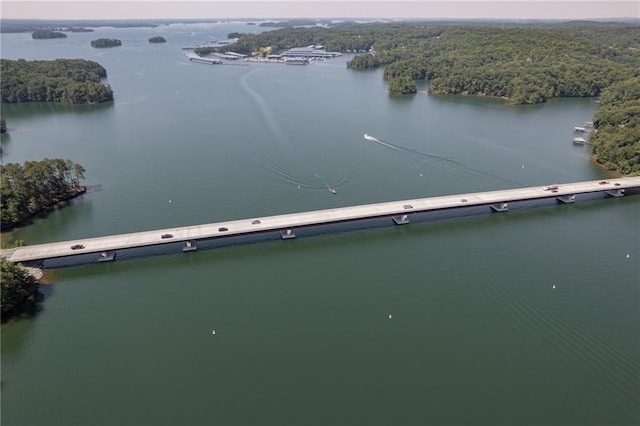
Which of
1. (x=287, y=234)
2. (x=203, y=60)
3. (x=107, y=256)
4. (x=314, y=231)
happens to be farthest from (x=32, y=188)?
(x=203, y=60)

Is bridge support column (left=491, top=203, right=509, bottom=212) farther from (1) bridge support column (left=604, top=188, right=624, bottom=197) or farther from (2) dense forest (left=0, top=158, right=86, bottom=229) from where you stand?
(2) dense forest (left=0, top=158, right=86, bottom=229)

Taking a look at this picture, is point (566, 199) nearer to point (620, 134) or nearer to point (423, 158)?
point (423, 158)

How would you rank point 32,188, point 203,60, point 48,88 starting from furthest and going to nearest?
point 203,60 < point 48,88 < point 32,188

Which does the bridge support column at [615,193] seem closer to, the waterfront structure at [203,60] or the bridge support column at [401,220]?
the bridge support column at [401,220]

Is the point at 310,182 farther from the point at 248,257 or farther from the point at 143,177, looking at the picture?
the point at 143,177

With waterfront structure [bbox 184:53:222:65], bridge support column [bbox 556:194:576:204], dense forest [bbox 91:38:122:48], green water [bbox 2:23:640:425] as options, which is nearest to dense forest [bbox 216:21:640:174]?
green water [bbox 2:23:640:425]
